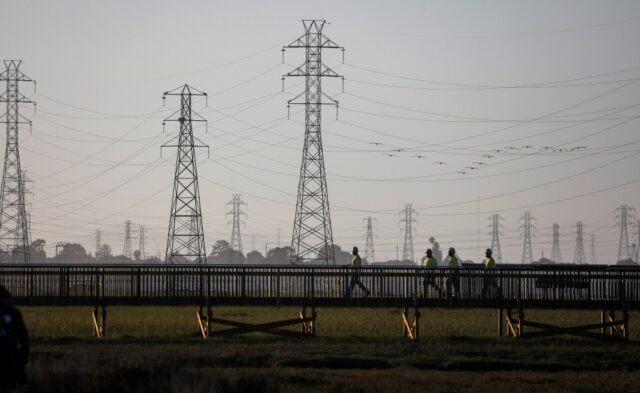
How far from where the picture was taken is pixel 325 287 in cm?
4191

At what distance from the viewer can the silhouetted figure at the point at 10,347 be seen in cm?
1792

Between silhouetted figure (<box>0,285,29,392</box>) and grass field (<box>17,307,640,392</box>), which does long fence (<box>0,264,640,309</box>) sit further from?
silhouetted figure (<box>0,285,29,392</box>)

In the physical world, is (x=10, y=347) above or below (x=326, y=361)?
above

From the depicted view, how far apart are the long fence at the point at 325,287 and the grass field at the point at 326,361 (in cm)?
137

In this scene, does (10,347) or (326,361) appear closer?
(10,347)

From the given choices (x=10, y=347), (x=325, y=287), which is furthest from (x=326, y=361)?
(x=10, y=347)

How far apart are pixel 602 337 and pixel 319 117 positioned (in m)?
38.7

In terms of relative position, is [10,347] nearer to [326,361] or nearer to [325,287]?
[326,361]

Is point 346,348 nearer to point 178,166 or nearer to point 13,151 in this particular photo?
point 178,166

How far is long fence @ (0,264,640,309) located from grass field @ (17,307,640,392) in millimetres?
1372

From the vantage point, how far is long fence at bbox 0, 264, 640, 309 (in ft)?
135

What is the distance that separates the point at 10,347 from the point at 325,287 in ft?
80.0

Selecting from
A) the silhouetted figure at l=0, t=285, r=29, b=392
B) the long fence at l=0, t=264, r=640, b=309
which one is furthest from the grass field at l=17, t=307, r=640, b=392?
the silhouetted figure at l=0, t=285, r=29, b=392

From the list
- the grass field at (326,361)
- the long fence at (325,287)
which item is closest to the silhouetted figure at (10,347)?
the grass field at (326,361)
